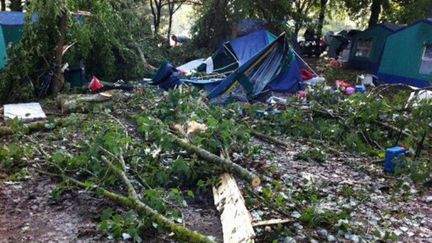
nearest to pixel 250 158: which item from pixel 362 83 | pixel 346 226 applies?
pixel 346 226

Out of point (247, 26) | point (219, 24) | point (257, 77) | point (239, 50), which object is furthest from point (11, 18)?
point (247, 26)

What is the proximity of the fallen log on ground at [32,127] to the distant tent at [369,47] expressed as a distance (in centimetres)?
1102

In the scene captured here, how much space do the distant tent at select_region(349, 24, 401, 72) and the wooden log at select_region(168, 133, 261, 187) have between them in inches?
432

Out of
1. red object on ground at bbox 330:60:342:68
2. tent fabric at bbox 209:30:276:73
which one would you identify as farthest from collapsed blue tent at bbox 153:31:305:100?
red object on ground at bbox 330:60:342:68

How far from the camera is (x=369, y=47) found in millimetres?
14328

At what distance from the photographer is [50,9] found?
6.87m

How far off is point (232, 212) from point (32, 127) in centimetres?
333

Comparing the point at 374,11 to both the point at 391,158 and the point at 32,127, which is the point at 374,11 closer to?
the point at 391,158

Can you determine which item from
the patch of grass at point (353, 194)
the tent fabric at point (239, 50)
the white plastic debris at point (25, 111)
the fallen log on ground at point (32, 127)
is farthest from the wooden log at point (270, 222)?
the tent fabric at point (239, 50)

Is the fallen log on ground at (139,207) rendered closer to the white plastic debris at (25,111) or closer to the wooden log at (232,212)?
the wooden log at (232,212)

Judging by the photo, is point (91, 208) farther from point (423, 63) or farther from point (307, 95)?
point (423, 63)

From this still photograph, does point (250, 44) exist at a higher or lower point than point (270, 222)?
higher

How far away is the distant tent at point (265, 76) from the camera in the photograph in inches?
314

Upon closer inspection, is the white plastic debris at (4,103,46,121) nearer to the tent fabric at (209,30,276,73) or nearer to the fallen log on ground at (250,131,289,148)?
the fallen log on ground at (250,131,289,148)
